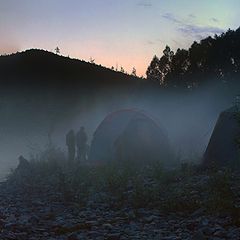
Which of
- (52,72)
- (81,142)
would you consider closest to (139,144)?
(81,142)

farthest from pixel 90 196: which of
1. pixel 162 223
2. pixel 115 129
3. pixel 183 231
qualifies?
pixel 115 129

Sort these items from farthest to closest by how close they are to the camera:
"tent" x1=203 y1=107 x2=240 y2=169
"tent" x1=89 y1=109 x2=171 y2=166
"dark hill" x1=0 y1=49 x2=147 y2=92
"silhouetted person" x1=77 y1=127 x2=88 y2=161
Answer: "dark hill" x1=0 y1=49 x2=147 y2=92 < "silhouetted person" x1=77 y1=127 x2=88 y2=161 < "tent" x1=89 y1=109 x2=171 y2=166 < "tent" x1=203 y1=107 x2=240 y2=169

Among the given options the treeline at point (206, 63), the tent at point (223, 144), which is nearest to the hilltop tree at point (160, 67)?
the treeline at point (206, 63)

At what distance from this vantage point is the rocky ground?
44.6 feet

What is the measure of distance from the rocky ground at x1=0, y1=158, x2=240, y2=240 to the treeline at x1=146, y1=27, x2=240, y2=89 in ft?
99.5

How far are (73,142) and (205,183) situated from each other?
627 inches

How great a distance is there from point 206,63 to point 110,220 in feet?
125

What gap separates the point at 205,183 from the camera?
19.3m

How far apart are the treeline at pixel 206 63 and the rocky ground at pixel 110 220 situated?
3032 cm

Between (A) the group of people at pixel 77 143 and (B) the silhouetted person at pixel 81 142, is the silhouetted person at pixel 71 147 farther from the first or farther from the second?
(B) the silhouetted person at pixel 81 142

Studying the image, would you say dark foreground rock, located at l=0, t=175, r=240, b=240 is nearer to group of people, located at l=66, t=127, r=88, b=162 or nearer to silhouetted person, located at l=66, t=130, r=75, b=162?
silhouetted person, located at l=66, t=130, r=75, b=162

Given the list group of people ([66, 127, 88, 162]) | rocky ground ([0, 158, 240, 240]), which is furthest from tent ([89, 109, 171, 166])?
rocky ground ([0, 158, 240, 240])

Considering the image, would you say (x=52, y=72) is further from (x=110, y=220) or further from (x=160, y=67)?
(x=110, y=220)

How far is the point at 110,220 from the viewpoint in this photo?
15719 mm
